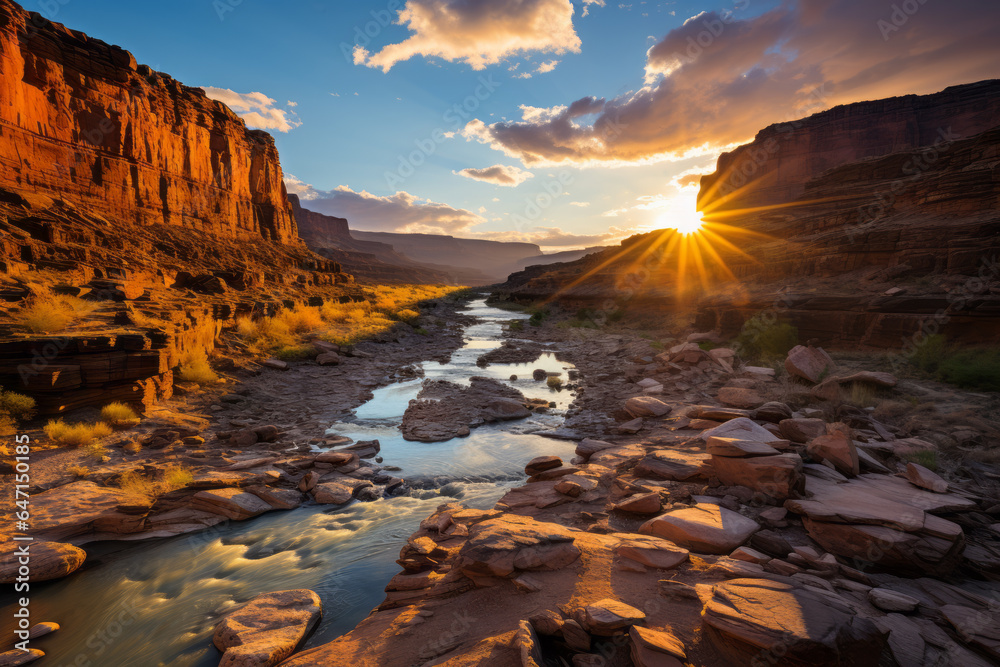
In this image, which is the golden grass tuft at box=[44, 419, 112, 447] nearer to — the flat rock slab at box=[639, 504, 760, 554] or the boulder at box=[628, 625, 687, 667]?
the boulder at box=[628, 625, 687, 667]

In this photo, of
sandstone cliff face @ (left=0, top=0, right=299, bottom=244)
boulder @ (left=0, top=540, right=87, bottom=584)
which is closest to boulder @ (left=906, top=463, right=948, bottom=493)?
boulder @ (left=0, top=540, right=87, bottom=584)

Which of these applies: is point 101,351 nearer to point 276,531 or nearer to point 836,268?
point 276,531

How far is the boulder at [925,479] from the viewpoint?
4.78 m

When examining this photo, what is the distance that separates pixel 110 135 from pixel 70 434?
34.2 m

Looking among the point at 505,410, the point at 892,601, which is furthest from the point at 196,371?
the point at 892,601

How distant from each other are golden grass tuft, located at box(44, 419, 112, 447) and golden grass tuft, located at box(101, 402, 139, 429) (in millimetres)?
464

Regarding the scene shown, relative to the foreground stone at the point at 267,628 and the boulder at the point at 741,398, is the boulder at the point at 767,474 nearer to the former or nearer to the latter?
the boulder at the point at 741,398

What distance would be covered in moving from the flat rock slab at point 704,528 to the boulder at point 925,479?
2.42 m

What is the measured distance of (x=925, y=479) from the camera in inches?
193

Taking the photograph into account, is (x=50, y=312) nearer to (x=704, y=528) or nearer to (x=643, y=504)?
(x=643, y=504)

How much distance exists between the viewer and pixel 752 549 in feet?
13.6

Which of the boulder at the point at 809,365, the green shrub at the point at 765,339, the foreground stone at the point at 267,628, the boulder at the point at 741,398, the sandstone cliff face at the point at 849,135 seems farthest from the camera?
the sandstone cliff face at the point at 849,135

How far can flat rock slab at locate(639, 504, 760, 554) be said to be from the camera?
4.27 metres

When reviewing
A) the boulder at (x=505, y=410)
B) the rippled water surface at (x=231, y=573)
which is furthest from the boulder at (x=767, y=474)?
the boulder at (x=505, y=410)
